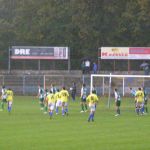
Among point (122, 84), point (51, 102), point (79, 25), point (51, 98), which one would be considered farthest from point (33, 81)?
point (51, 102)

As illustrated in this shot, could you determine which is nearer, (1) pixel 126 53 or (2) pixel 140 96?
(2) pixel 140 96

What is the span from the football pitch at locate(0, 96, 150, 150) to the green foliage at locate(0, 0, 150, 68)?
31781 millimetres

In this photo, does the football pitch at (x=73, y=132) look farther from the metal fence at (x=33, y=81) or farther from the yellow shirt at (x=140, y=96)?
the metal fence at (x=33, y=81)

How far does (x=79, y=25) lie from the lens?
74750 mm

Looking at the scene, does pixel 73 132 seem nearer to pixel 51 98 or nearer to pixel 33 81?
pixel 51 98

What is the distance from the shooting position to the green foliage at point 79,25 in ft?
244

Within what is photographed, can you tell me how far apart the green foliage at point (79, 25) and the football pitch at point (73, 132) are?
31781mm

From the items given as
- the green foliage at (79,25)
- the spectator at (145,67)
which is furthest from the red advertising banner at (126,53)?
the green foliage at (79,25)

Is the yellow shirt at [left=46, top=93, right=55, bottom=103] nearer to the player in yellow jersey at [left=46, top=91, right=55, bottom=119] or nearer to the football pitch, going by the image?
the player in yellow jersey at [left=46, top=91, right=55, bottom=119]

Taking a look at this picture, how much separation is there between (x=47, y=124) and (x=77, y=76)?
33361 mm

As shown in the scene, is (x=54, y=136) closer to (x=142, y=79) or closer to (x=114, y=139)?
(x=114, y=139)

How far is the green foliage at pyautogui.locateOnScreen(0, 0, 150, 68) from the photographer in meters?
74.2

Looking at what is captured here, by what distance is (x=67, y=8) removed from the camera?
76.6m

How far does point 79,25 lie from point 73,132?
45.0 m
